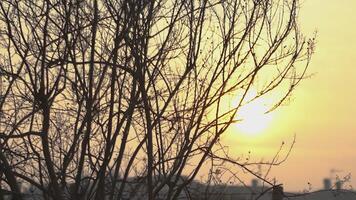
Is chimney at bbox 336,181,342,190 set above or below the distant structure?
above

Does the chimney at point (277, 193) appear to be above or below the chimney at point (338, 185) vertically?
below

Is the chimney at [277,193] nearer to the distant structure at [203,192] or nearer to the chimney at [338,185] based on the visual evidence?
the distant structure at [203,192]

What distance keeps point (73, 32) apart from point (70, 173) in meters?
1.72

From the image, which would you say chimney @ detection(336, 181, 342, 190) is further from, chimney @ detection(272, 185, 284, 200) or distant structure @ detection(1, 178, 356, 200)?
chimney @ detection(272, 185, 284, 200)

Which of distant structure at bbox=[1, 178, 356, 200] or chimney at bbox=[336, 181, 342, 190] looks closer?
distant structure at bbox=[1, 178, 356, 200]

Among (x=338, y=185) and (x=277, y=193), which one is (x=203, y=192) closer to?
(x=277, y=193)

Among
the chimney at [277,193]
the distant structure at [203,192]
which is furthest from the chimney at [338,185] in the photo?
the chimney at [277,193]

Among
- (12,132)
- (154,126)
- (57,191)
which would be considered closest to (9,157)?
(12,132)

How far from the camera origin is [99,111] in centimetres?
757

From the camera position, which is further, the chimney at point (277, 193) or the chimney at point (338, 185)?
the chimney at point (338, 185)

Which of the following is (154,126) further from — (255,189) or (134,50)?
(255,189)

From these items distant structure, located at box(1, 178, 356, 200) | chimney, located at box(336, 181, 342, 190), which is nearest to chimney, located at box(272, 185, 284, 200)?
distant structure, located at box(1, 178, 356, 200)

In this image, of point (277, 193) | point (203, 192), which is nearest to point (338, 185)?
point (277, 193)

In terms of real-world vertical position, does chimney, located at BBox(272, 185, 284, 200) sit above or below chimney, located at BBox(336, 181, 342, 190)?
below
